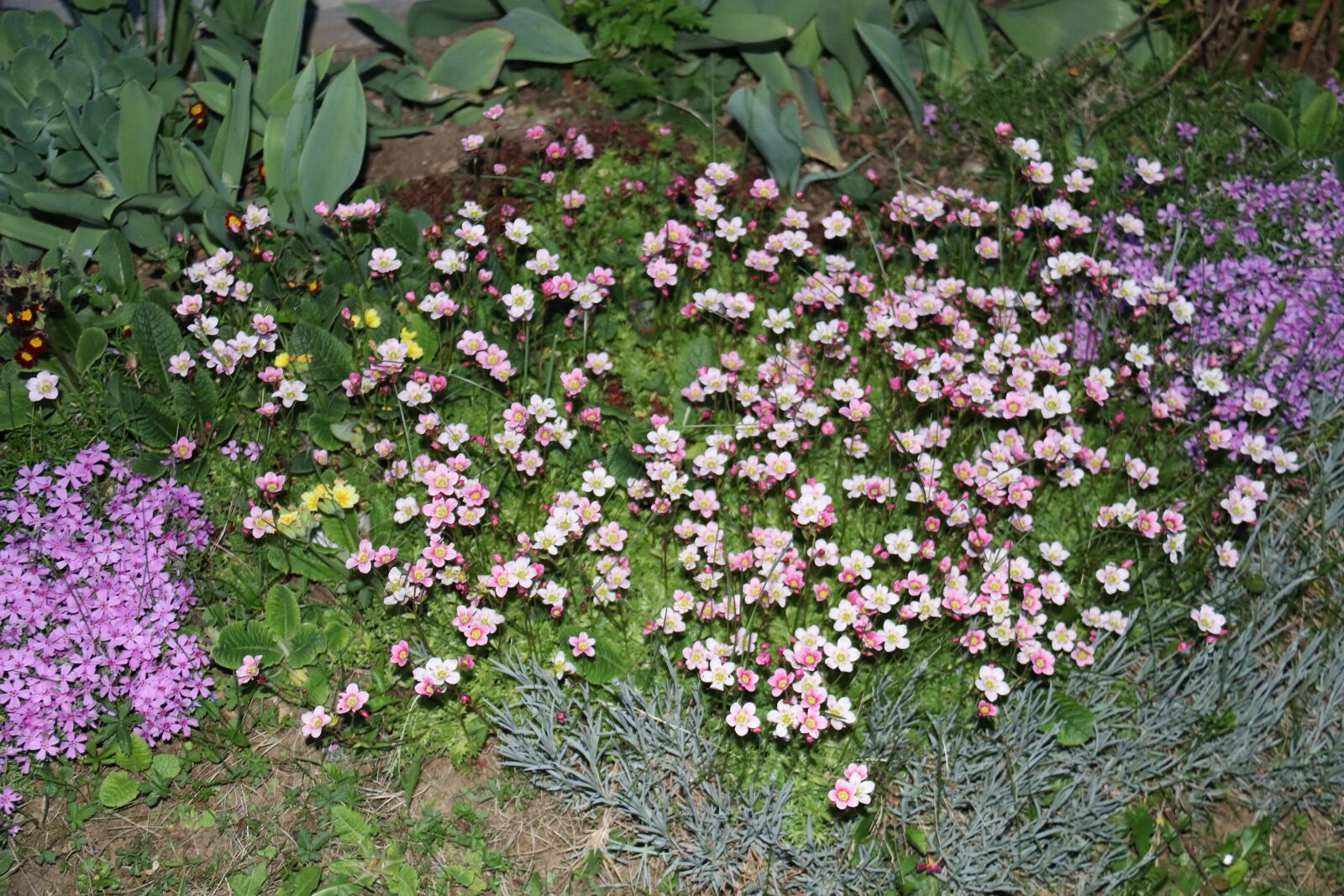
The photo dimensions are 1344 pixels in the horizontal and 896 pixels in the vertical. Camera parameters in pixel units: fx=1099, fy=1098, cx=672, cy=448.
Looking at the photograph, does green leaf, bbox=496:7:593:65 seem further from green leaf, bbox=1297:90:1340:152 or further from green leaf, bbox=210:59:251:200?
green leaf, bbox=1297:90:1340:152

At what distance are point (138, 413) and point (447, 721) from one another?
4.15 ft

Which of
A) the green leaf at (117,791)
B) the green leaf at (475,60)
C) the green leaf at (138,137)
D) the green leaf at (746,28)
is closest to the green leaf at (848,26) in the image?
the green leaf at (746,28)

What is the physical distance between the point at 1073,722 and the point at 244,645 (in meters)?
2.14

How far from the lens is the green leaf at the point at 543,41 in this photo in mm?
4164

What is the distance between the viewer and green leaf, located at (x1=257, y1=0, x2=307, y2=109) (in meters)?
3.70

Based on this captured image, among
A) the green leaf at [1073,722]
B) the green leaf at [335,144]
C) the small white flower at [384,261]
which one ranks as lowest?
the green leaf at [1073,722]

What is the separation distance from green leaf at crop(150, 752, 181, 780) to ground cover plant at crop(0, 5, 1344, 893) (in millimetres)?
10

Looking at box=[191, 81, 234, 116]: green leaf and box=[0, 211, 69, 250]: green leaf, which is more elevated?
box=[191, 81, 234, 116]: green leaf

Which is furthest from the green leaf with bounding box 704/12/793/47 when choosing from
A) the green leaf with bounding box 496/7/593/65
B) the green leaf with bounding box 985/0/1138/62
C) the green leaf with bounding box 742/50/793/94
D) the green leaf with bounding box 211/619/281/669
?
the green leaf with bounding box 211/619/281/669

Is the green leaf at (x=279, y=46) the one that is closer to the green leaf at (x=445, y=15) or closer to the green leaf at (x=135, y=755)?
the green leaf at (x=445, y=15)

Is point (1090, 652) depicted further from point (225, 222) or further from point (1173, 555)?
point (225, 222)

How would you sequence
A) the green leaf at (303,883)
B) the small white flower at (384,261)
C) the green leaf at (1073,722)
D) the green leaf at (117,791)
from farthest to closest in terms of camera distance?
the small white flower at (384,261)
the green leaf at (1073,722)
the green leaf at (117,791)
the green leaf at (303,883)

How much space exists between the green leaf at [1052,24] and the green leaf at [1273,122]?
788 mm

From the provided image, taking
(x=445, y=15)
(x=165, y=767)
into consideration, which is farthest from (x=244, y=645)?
(x=445, y=15)
